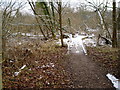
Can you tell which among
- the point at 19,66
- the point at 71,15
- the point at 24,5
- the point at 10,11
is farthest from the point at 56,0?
the point at 19,66

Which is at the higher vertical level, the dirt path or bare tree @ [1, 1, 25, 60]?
bare tree @ [1, 1, 25, 60]

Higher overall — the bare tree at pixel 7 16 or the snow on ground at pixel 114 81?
the bare tree at pixel 7 16

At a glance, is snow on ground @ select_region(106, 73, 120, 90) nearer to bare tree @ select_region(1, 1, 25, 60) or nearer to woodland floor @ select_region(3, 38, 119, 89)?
woodland floor @ select_region(3, 38, 119, 89)

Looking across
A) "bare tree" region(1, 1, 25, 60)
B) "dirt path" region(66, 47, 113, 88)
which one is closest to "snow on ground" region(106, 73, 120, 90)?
"dirt path" region(66, 47, 113, 88)

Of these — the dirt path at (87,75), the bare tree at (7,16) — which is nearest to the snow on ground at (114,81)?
the dirt path at (87,75)

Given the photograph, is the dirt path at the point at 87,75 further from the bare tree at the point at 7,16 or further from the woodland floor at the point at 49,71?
the bare tree at the point at 7,16

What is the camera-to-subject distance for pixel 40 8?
9.41ft

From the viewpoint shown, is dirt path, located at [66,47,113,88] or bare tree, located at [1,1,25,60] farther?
bare tree, located at [1,1,25,60]

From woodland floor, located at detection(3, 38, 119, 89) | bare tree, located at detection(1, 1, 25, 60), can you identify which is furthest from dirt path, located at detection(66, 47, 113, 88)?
bare tree, located at detection(1, 1, 25, 60)

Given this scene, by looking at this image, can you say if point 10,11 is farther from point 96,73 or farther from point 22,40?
point 96,73

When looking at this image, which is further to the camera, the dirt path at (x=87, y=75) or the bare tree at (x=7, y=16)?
the bare tree at (x=7, y=16)

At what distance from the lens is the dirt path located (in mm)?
1235

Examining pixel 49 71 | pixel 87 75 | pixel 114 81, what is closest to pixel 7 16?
pixel 49 71

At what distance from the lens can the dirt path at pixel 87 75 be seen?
48.6 inches
